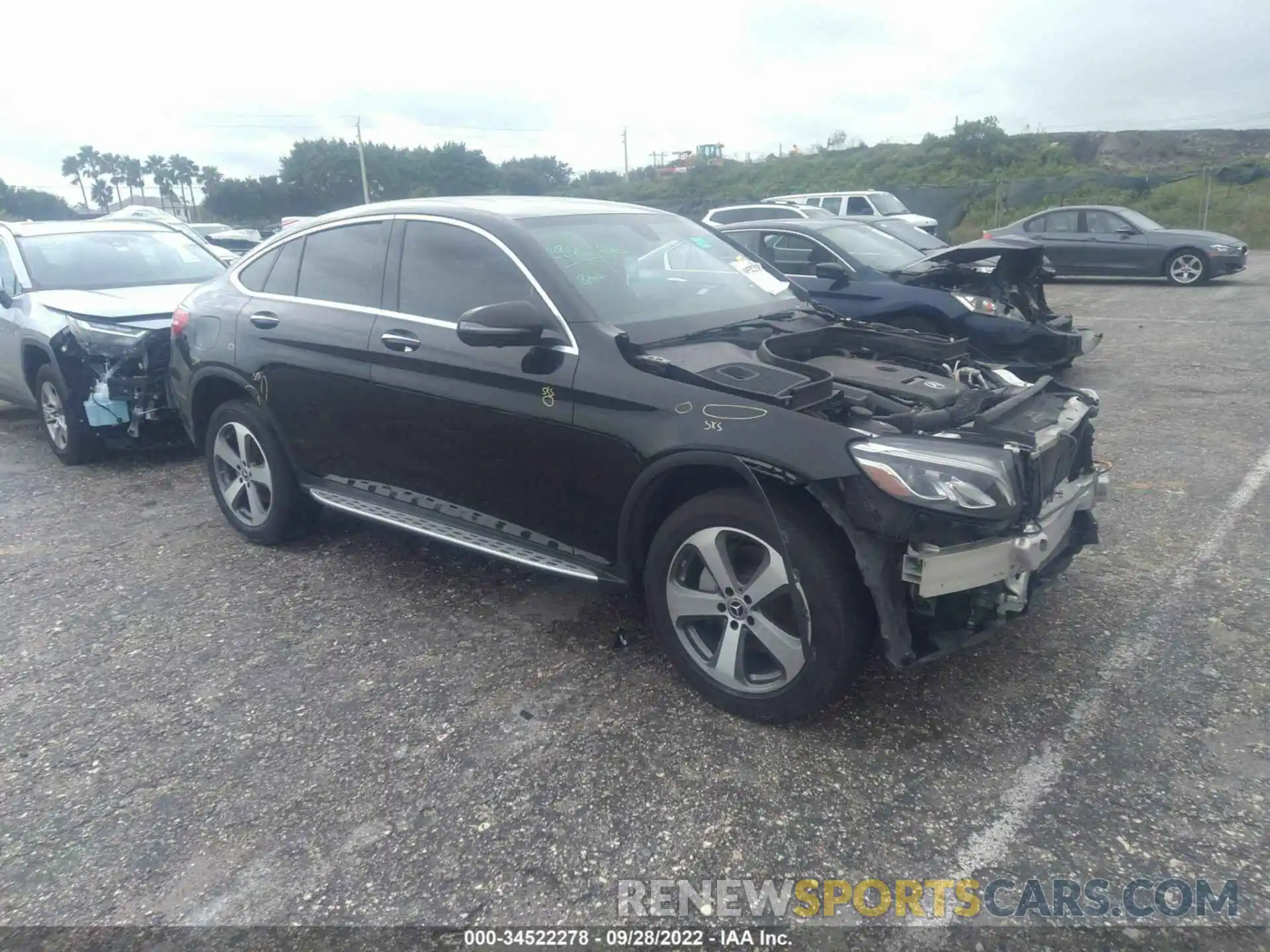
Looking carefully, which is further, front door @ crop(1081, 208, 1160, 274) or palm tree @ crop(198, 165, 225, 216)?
palm tree @ crop(198, 165, 225, 216)

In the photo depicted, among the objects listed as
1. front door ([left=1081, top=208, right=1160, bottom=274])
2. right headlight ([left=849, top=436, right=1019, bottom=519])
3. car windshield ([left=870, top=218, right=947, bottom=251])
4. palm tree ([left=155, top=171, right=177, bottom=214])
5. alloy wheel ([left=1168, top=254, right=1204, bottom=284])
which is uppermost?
palm tree ([left=155, top=171, right=177, bottom=214])

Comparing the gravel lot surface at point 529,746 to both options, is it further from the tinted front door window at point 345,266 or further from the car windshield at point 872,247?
the car windshield at point 872,247

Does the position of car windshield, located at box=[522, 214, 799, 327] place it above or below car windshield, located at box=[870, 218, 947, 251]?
above

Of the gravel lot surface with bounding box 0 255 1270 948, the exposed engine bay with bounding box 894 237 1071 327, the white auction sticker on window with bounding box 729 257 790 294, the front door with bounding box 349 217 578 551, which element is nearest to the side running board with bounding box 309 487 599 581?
the front door with bounding box 349 217 578 551

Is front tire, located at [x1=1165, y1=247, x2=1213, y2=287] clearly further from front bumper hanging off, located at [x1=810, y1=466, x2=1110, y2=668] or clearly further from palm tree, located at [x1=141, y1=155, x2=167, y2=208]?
palm tree, located at [x1=141, y1=155, x2=167, y2=208]

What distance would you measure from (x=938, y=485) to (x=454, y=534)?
214cm

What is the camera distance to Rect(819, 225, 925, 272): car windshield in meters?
8.98

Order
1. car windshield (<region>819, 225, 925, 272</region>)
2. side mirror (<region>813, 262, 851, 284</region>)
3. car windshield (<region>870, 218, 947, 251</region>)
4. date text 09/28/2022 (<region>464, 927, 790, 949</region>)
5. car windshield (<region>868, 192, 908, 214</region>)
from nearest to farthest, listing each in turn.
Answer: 1. date text 09/28/2022 (<region>464, 927, 790, 949</region>)
2. side mirror (<region>813, 262, 851, 284</region>)
3. car windshield (<region>819, 225, 925, 272</region>)
4. car windshield (<region>870, 218, 947, 251</region>)
5. car windshield (<region>868, 192, 908, 214</region>)

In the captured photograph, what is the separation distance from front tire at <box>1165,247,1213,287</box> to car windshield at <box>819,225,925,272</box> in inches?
351

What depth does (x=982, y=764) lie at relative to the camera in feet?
10.0

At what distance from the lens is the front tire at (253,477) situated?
4914 mm

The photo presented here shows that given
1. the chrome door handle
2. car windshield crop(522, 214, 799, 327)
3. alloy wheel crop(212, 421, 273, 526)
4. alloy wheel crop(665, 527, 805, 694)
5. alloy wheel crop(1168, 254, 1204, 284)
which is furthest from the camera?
alloy wheel crop(1168, 254, 1204, 284)

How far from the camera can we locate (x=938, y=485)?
2.90m

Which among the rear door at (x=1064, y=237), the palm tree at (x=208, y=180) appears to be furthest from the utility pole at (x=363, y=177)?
the rear door at (x=1064, y=237)
